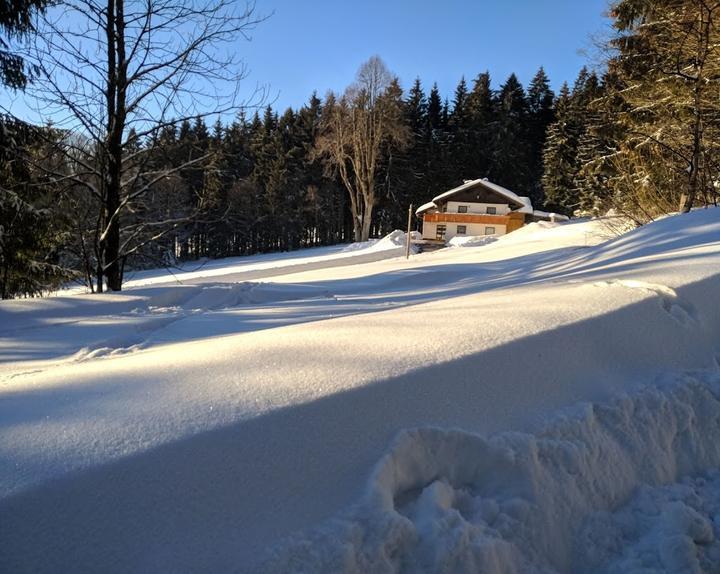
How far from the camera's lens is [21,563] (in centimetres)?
118

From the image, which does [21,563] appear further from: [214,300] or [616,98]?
[616,98]

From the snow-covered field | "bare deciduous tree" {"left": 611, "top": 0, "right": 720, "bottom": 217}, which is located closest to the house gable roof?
"bare deciduous tree" {"left": 611, "top": 0, "right": 720, "bottom": 217}

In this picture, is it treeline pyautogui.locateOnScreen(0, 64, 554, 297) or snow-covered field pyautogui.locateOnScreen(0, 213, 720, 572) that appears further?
treeline pyautogui.locateOnScreen(0, 64, 554, 297)

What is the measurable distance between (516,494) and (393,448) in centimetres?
49

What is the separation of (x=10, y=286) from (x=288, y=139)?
35.1 metres

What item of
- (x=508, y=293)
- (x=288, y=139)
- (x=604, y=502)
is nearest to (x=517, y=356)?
(x=604, y=502)

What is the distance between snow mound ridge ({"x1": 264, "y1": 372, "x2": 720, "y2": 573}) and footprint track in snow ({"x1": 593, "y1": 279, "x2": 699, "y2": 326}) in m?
0.82

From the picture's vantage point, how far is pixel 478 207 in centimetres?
3497

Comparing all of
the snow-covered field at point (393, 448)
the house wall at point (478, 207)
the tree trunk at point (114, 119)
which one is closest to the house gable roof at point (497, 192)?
the house wall at point (478, 207)

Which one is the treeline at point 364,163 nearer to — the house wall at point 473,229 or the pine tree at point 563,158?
the pine tree at point 563,158

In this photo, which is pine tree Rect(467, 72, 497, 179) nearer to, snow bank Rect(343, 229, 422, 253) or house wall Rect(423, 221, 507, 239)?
house wall Rect(423, 221, 507, 239)

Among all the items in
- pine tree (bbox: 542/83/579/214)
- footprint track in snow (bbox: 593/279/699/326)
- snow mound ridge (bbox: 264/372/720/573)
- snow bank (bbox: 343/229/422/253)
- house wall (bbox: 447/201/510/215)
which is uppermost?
pine tree (bbox: 542/83/579/214)

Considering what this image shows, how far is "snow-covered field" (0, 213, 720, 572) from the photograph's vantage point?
51.9 inches

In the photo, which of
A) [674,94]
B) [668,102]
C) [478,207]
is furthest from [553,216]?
[674,94]
